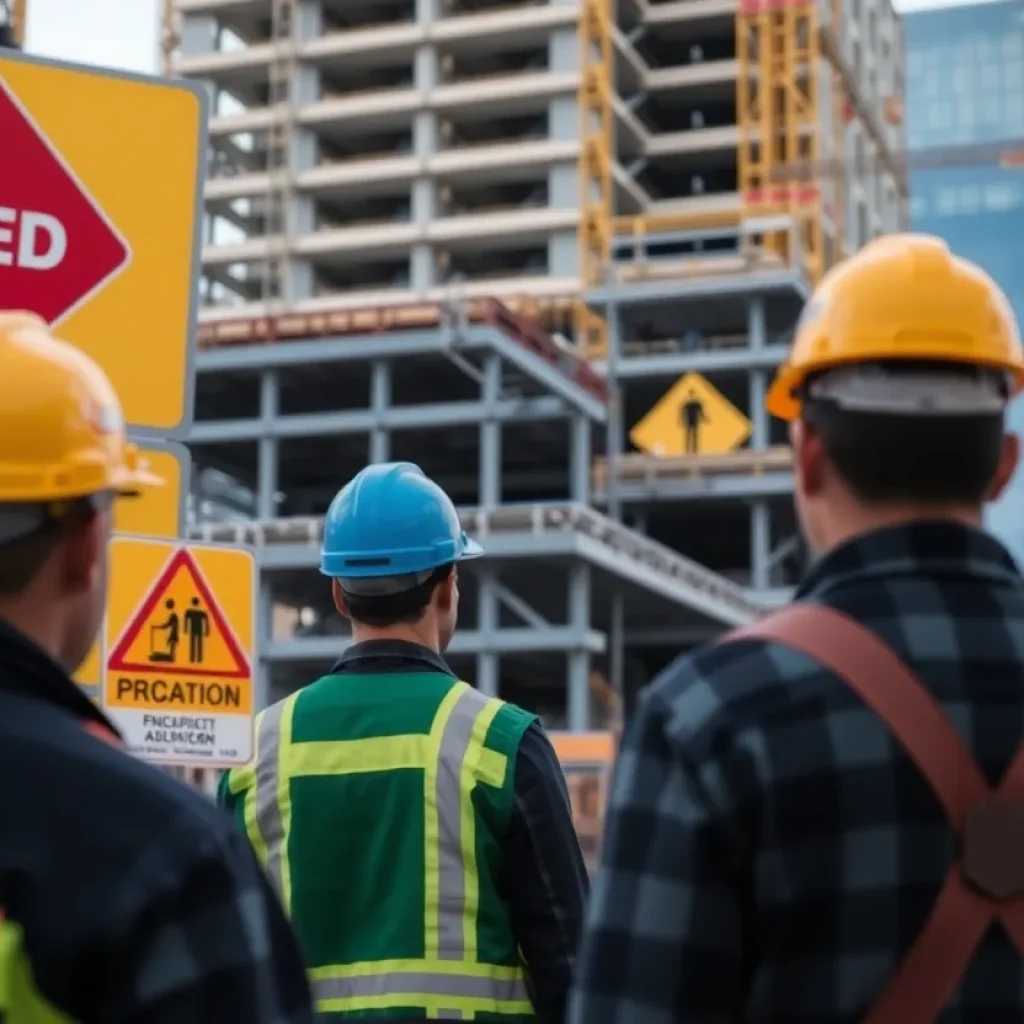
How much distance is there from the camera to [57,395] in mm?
1980

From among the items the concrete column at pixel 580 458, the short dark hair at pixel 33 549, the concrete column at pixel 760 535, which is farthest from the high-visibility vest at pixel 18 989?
the concrete column at pixel 760 535

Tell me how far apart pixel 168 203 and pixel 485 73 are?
200 ft

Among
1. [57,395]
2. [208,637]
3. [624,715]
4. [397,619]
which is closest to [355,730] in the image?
[397,619]

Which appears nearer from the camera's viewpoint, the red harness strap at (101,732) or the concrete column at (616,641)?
the red harness strap at (101,732)

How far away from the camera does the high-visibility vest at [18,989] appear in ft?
5.43

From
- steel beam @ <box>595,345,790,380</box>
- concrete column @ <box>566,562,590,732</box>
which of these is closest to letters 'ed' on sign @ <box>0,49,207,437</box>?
concrete column @ <box>566,562,590,732</box>

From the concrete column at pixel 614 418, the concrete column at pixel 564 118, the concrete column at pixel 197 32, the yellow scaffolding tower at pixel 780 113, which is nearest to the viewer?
the concrete column at pixel 614 418

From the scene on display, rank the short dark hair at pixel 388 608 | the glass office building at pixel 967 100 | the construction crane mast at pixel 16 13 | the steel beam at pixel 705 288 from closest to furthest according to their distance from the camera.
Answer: the short dark hair at pixel 388 608 → the construction crane mast at pixel 16 13 → the steel beam at pixel 705 288 → the glass office building at pixel 967 100

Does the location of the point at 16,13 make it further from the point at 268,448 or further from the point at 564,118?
the point at 564,118

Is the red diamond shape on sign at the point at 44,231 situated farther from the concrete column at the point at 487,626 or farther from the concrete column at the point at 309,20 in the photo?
the concrete column at the point at 309,20

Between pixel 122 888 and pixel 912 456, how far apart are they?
986 mm

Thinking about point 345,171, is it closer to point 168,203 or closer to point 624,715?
point 624,715

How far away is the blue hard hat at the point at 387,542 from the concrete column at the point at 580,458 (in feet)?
147

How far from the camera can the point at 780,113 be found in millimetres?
63375
